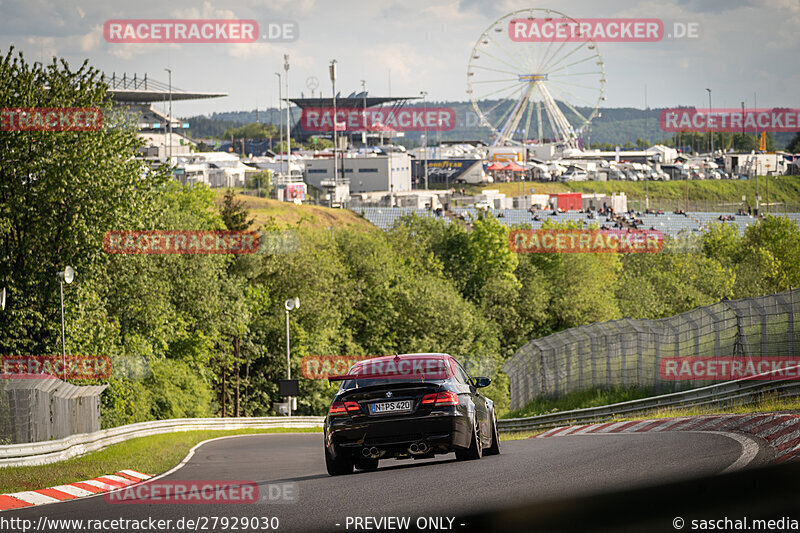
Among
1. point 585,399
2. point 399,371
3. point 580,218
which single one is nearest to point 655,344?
point 585,399

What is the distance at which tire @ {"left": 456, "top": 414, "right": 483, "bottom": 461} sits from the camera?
12117mm

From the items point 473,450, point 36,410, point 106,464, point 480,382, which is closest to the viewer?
point 473,450

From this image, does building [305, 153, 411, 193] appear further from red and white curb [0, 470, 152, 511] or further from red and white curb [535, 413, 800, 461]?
red and white curb [0, 470, 152, 511]

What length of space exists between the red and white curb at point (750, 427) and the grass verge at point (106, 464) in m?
8.31

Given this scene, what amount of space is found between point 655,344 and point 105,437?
1345cm

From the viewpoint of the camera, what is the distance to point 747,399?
53.3ft

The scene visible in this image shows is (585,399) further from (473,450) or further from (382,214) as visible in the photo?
(382,214)

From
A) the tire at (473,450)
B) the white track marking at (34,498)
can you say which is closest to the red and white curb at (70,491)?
the white track marking at (34,498)

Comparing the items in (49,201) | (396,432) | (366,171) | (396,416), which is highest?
(366,171)

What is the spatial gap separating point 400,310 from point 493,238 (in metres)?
13.5

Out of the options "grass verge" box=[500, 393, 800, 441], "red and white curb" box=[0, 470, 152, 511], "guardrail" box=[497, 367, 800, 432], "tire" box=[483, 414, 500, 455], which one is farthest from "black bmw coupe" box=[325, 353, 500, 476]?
"guardrail" box=[497, 367, 800, 432]

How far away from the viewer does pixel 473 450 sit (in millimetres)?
12242

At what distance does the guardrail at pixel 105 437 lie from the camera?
59.0ft

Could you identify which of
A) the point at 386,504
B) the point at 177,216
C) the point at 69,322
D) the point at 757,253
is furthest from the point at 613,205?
the point at 386,504
